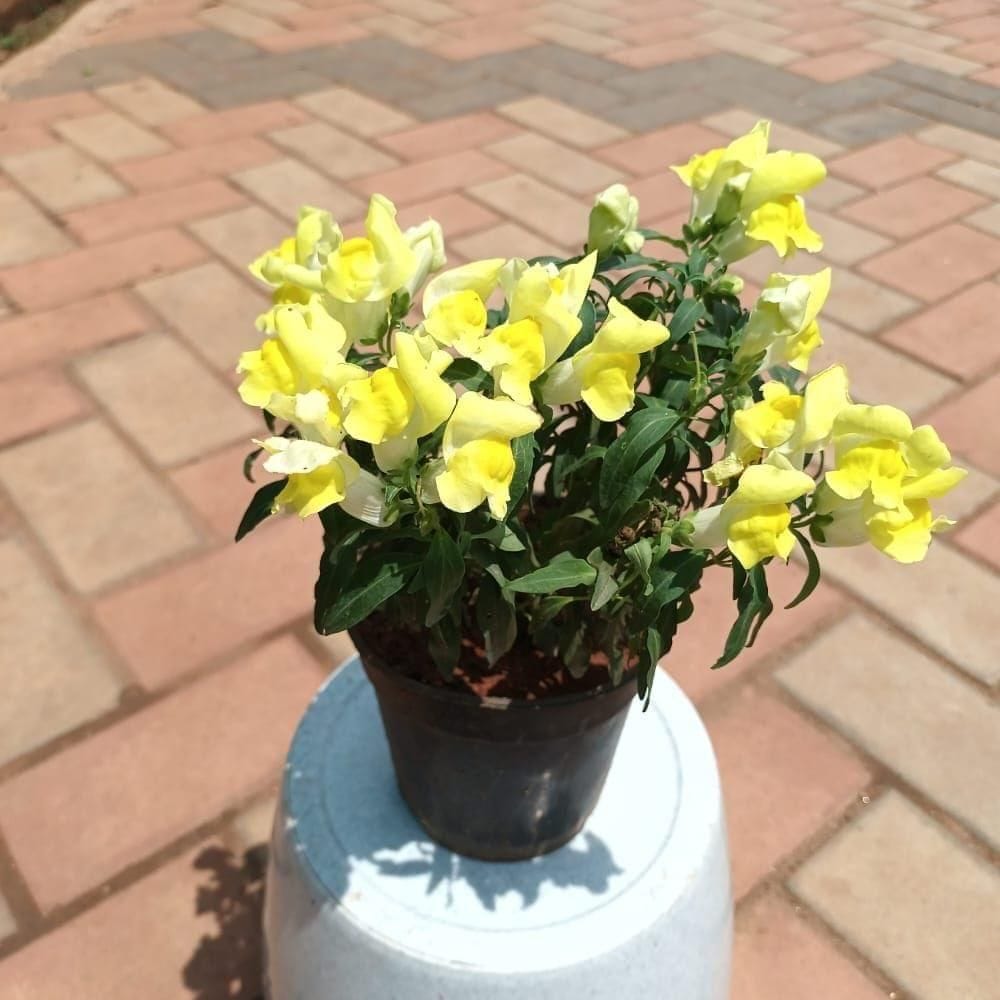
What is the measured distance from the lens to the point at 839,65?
4.18m

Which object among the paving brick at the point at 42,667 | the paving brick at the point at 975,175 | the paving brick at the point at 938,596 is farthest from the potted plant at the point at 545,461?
the paving brick at the point at 975,175

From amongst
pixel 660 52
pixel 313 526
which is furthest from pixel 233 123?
pixel 313 526

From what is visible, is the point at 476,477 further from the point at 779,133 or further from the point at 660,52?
the point at 660,52

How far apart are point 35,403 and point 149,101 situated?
1810mm

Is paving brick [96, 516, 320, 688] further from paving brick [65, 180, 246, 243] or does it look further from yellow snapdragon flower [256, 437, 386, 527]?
paving brick [65, 180, 246, 243]

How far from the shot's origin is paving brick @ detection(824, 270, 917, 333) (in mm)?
2662

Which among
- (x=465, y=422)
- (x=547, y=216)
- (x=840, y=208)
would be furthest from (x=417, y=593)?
(x=840, y=208)

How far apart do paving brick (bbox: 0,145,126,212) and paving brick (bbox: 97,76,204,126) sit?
343 mm

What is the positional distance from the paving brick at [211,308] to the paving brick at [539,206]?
785mm

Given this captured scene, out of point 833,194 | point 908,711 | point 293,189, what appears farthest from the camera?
point 833,194

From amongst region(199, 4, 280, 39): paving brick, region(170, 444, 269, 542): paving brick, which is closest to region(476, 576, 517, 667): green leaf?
region(170, 444, 269, 542): paving brick

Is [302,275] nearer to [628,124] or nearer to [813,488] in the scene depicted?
[813,488]

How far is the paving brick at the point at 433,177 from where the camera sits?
3.12m

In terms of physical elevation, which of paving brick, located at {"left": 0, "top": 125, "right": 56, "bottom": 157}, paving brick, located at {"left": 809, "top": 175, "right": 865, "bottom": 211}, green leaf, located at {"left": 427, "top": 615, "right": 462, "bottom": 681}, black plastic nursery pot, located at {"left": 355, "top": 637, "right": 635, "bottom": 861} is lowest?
paving brick, located at {"left": 809, "top": 175, "right": 865, "bottom": 211}
